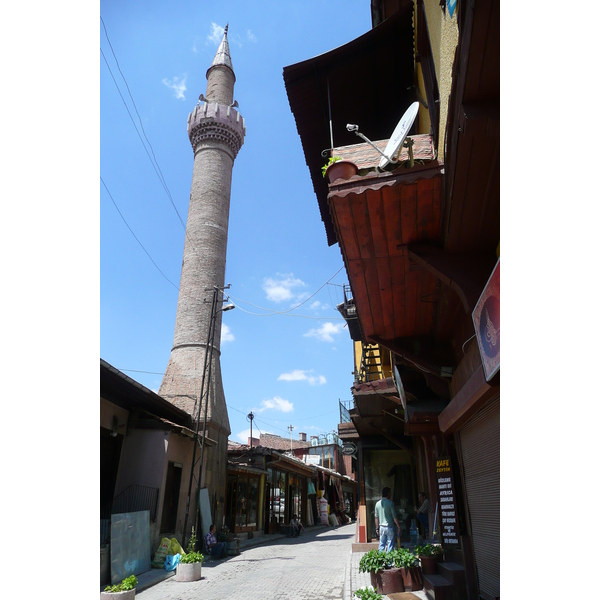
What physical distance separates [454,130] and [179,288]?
19.3 m

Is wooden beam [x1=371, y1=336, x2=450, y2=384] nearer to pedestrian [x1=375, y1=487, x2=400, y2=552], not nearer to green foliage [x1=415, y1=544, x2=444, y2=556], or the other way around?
green foliage [x1=415, y1=544, x2=444, y2=556]

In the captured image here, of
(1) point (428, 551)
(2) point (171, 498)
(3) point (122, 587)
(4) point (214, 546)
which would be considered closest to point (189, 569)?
(3) point (122, 587)

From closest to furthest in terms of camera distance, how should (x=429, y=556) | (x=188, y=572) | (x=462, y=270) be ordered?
1. (x=462, y=270)
2. (x=429, y=556)
3. (x=188, y=572)

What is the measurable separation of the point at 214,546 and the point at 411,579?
858cm

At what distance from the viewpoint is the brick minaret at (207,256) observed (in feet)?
61.6

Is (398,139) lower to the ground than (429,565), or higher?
higher

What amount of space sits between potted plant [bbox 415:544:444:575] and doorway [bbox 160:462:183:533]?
8787 millimetres

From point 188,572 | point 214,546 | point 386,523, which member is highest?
point 386,523

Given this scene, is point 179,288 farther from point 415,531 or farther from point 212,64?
point 212,64

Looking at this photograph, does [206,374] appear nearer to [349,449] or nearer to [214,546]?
[349,449]

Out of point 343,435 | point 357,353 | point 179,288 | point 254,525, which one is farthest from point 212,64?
point 254,525

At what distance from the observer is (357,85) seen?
8.12 metres

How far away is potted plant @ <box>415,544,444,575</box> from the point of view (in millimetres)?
7699

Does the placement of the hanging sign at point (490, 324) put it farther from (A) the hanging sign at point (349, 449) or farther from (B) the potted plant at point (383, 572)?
(A) the hanging sign at point (349, 449)
